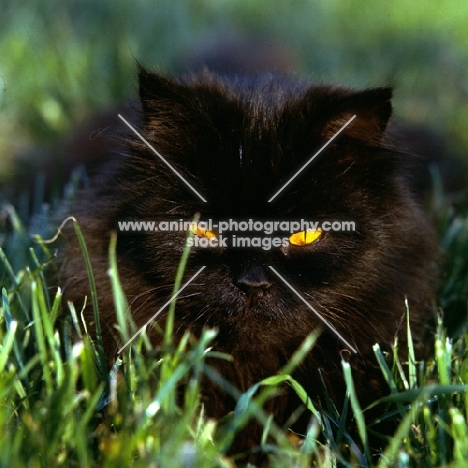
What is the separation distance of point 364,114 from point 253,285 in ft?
1.88

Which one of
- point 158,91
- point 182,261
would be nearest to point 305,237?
point 182,261

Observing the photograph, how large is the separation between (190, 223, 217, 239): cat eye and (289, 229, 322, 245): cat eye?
0.21m

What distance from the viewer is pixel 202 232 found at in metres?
1.84

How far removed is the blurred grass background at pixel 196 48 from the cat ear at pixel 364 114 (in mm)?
1433

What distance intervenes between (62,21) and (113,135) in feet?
9.27

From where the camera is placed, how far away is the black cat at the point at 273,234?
5.99 feet

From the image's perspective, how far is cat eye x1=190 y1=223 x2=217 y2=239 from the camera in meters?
1.83

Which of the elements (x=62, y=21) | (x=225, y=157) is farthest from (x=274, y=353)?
(x=62, y=21)

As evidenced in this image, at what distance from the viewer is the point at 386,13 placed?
519cm

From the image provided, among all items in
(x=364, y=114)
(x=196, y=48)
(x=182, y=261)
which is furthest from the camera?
(x=196, y=48)

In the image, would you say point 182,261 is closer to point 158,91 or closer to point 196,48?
point 158,91

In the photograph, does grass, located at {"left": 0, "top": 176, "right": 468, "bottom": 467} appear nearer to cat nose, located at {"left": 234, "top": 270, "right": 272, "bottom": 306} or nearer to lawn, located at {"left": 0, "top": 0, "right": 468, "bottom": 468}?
lawn, located at {"left": 0, "top": 0, "right": 468, "bottom": 468}

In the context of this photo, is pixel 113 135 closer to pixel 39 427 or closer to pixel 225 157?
pixel 225 157

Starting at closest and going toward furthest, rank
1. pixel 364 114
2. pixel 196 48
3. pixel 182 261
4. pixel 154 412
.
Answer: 1. pixel 154 412
2. pixel 182 261
3. pixel 364 114
4. pixel 196 48
